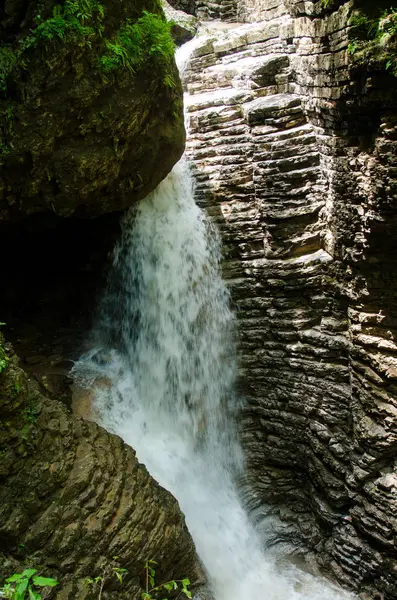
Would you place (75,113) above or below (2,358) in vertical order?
above

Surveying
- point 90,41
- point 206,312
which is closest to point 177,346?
point 206,312

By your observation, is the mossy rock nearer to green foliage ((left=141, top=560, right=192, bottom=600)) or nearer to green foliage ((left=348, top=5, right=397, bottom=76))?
green foliage ((left=348, top=5, right=397, bottom=76))

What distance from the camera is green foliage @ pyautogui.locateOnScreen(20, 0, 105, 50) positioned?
4168 millimetres

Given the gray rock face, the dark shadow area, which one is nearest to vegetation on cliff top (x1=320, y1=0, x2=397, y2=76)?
the gray rock face

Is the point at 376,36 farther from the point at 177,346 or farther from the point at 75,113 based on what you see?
the point at 177,346

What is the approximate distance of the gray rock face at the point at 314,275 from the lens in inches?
208

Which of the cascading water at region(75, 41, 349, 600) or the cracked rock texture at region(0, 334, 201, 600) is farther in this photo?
the cascading water at region(75, 41, 349, 600)

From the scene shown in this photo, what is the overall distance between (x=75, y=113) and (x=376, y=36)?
9.55 ft

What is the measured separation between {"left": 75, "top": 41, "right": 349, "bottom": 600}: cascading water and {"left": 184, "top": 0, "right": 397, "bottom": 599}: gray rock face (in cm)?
27

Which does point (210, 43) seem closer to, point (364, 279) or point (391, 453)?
point (364, 279)

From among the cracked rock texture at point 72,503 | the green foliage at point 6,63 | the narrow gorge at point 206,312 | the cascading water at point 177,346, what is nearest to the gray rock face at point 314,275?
the narrow gorge at point 206,312

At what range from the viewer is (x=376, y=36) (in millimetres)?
4652

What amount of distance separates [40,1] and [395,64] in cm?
314

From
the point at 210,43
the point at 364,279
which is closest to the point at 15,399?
the point at 364,279
